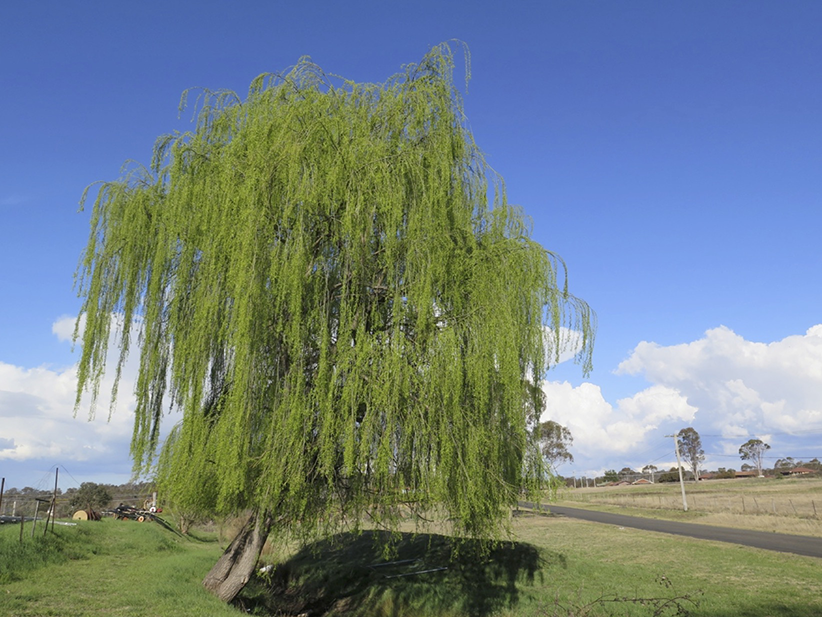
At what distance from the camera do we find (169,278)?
1105cm

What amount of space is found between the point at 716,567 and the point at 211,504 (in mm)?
12750

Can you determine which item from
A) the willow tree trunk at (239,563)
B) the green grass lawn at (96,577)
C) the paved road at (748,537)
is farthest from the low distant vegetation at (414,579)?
the paved road at (748,537)

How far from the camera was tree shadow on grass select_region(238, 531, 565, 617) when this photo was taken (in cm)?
1321

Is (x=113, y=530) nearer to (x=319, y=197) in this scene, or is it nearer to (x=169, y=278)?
(x=169, y=278)

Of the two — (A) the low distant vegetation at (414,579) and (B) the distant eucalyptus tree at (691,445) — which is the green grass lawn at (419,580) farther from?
(B) the distant eucalyptus tree at (691,445)

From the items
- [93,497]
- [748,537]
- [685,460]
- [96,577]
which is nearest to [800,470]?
[685,460]

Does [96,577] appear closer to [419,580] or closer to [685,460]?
[419,580]

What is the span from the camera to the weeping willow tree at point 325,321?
916 centimetres

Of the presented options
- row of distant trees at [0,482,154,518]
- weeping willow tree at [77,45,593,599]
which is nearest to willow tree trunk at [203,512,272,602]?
weeping willow tree at [77,45,593,599]

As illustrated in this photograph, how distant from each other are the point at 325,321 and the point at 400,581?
849 cm

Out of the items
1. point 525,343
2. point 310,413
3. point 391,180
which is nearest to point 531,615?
point 525,343

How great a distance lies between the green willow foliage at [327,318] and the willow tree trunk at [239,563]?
1.07 metres

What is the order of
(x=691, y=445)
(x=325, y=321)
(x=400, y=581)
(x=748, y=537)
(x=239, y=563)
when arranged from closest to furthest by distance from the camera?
(x=325, y=321) → (x=239, y=563) → (x=400, y=581) → (x=748, y=537) → (x=691, y=445)

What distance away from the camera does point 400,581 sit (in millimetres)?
14688
